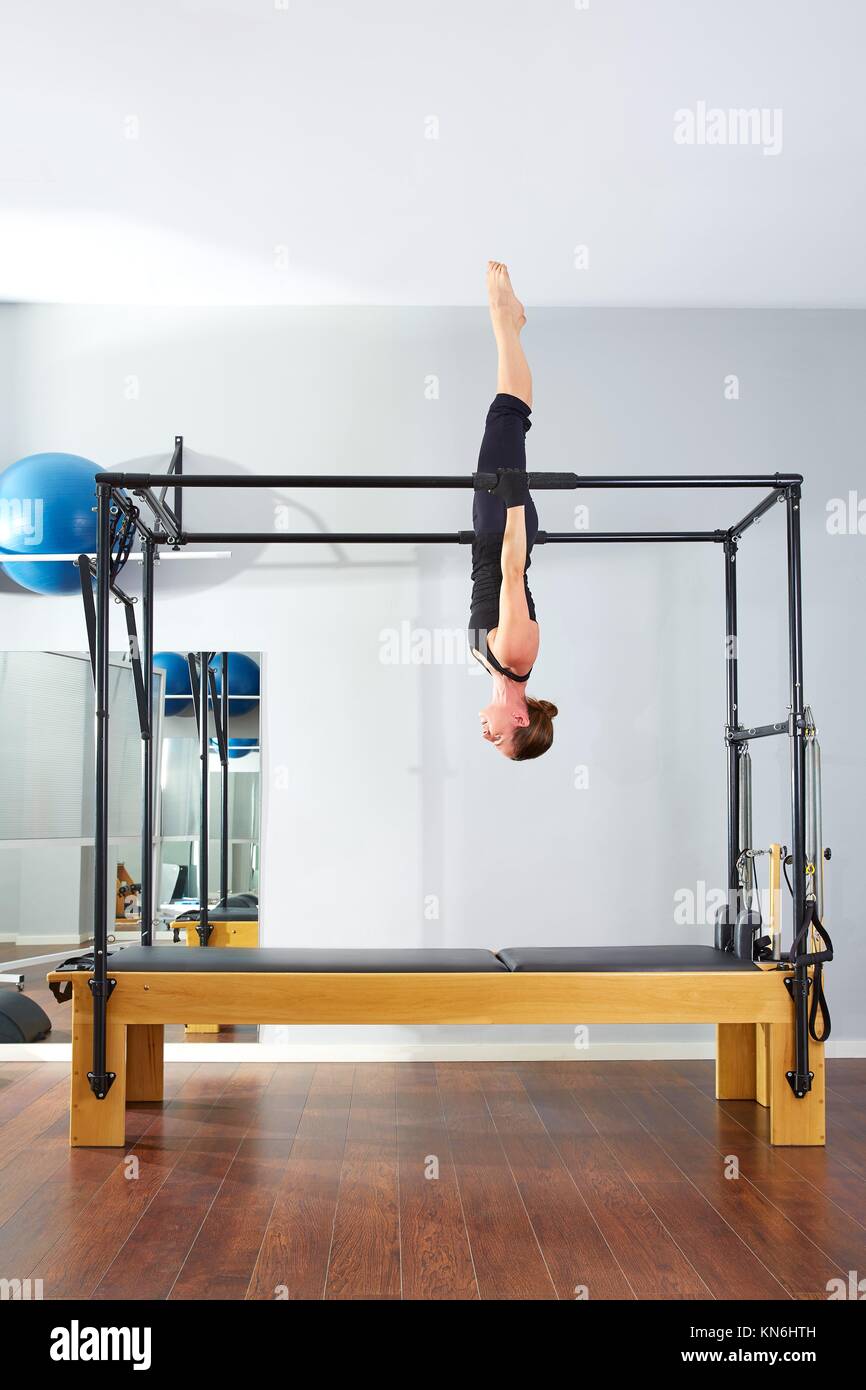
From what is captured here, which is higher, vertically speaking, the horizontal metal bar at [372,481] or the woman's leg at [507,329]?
the woman's leg at [507,329]

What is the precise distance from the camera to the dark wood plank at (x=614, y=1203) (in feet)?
8.92

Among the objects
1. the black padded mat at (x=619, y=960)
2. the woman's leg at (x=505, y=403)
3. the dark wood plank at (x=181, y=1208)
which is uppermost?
the woman's leg at (x=505, y=403)

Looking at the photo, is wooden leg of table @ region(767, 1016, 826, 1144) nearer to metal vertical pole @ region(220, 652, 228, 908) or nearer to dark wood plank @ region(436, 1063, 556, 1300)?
dark wood plank @ region(436, 1063, 556, 1300)

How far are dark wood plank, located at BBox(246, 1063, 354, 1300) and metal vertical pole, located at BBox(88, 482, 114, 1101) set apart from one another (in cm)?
74

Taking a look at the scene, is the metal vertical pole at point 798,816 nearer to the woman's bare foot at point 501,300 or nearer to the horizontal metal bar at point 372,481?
the horizontal metal bar at point 372,481

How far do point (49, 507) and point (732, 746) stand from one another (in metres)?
3.04

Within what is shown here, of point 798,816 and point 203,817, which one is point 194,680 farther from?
point 798,816

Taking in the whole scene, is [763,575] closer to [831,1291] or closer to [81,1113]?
[831,1291]

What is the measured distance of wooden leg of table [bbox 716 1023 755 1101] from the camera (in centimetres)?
438

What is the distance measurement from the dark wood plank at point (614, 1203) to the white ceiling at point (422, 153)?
3.58m

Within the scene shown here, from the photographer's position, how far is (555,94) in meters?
3.77

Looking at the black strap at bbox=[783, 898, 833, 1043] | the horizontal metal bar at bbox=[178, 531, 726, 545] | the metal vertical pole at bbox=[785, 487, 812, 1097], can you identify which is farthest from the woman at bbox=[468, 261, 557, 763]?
the black strap at bbox=[783, 898, 833, 1043]

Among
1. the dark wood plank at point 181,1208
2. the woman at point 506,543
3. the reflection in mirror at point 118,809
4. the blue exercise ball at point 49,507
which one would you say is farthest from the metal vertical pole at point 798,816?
the blue exercise ball at point 49,507

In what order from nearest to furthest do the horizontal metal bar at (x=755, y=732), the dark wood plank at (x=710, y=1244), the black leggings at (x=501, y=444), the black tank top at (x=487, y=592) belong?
the dark wood plank at (x=710, y=1244) < the black leggings at (x=501, y=444) < the black tank top at (x=487, y=592) < the horizontal metal bar at (x=755, y=732)
